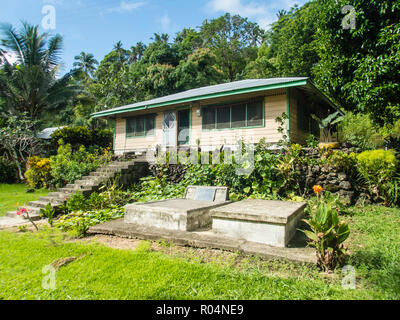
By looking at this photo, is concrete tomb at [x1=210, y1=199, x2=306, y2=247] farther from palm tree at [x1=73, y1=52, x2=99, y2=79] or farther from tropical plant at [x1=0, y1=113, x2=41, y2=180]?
palm tree at [x1=73, y1=52, x2=99, y2=79]

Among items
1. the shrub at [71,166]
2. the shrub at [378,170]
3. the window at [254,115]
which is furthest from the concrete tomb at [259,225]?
the shrub at [71,166]

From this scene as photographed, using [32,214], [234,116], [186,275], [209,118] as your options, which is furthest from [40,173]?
[186,275]

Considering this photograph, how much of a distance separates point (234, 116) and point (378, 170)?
5.46 metres

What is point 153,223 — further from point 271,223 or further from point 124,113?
point 124,113

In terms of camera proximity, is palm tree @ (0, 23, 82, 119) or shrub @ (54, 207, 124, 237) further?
palm tree @ (0, 23, 82, 119)

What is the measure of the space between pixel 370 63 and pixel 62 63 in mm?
19564

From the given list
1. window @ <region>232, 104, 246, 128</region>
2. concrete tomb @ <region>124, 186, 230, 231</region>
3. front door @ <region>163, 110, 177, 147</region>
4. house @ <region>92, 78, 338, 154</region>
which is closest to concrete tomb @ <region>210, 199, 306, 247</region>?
concrete tomb @ <region>124, 186, 230, 231</region>

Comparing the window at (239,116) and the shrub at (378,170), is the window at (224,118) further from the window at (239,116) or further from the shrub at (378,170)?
the shrub at (378,170)

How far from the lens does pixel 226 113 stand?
410 inches

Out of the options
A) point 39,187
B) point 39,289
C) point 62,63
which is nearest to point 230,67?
point 62,63

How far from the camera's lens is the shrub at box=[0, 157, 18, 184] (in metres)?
13.8

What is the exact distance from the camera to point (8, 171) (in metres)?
13.9

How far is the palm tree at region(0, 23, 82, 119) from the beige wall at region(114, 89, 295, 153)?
7.37m

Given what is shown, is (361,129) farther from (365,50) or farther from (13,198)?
(13,198)
